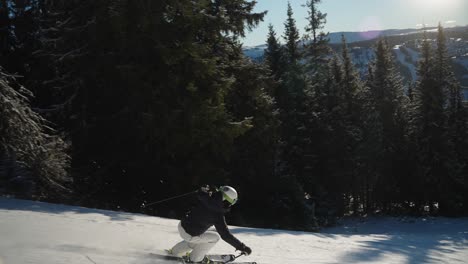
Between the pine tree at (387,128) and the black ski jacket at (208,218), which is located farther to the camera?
the pine tree at (387,128)

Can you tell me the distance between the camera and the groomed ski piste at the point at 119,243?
8.09 m

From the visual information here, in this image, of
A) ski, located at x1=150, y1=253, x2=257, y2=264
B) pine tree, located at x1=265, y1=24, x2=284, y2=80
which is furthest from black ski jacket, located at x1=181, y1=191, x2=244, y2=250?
pine tree, located at x1=265, y1=24, x2=284, y2=80

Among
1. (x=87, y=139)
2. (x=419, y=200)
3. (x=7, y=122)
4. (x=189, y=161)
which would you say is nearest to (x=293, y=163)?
(x=419, y=200)

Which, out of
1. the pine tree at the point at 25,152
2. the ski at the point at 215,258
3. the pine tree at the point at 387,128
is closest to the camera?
the ski at the point at 215,258

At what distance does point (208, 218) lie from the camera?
846cm

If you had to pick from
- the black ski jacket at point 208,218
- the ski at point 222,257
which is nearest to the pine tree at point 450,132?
the ski at point 222,257

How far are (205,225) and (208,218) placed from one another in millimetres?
176

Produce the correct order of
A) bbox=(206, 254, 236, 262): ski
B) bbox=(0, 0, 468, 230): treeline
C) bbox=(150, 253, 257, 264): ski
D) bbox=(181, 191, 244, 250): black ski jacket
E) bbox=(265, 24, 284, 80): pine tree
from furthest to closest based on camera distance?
1. bbox=(265, 24, 284, 80): pine tree
2. bbox=(0, 0, 468, 230): treeline
3. bbox=(206, 254, 236, 262): ski
4. bbox=(150, 253, 257, 264): ski
5. bbox=(181, 191, 244, 250): black ski jacket

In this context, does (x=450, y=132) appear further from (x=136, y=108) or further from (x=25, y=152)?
(x=25, y=152)

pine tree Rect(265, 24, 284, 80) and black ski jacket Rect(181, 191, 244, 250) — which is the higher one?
pine tree Rect(265, 24, 284, 80)

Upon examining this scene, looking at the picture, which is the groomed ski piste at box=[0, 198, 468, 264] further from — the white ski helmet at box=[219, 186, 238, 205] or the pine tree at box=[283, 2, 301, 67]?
the pine tree at box=[283, 2, 301, 67]

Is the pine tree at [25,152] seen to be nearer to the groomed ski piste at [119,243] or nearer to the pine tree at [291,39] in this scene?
the groomed ski piste at [119,243]

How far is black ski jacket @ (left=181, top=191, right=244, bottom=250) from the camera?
8.28 m

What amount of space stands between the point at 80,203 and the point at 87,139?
2.54 m
